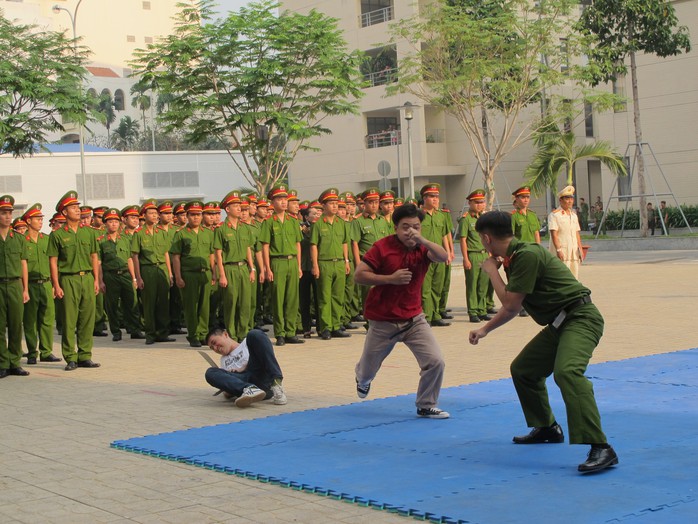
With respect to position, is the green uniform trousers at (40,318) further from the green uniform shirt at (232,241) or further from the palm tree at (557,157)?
the palm tree at (557,157)

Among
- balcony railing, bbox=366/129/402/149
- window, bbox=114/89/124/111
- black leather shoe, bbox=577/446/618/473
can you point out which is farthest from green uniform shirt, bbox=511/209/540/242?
window, bbox=114/89/124/111

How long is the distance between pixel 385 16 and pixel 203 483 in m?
45.5

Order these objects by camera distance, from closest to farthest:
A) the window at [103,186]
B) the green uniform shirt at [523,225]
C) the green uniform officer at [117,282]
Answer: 1. the green uniform shirt at [523,225]
2. the green uniform officer at [117,282]
3. the window at [103,186]

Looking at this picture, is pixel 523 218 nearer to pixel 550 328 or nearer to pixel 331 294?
pixel 331 294

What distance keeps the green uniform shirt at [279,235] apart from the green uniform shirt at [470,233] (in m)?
3.20

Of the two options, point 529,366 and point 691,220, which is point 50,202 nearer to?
point 691,220

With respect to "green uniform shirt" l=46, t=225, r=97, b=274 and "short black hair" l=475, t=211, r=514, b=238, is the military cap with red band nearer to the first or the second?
"green uniform shirt" l=46, t=225, r=97, b=274

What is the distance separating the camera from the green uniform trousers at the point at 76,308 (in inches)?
497

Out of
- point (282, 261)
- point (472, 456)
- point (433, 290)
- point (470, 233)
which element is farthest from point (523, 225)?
point (472, 456)

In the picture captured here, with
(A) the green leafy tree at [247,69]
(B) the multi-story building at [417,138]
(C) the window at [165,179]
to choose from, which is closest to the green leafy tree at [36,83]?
(A) the green leafy tree at [247,69]

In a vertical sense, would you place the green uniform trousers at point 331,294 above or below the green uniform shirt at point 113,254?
below

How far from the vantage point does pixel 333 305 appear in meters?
15.3

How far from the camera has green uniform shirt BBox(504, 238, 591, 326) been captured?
6750 mm

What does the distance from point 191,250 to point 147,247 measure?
149 cm
